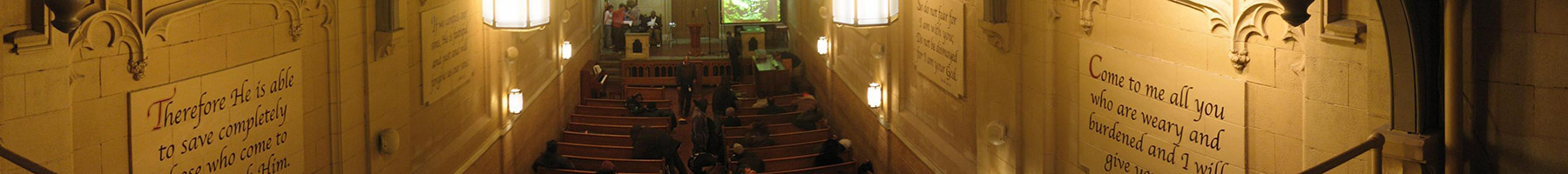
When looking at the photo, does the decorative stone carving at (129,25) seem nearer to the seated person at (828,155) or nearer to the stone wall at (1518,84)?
→ the stone wall at (1518,84)

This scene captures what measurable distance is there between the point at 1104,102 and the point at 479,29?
7911mm

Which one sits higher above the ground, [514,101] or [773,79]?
[514,101]

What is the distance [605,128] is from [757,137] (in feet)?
7.03

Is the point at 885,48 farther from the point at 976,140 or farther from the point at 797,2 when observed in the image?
the point at 797,2

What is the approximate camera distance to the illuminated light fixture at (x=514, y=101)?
20.0m

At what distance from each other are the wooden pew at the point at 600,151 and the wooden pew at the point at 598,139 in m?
0.65

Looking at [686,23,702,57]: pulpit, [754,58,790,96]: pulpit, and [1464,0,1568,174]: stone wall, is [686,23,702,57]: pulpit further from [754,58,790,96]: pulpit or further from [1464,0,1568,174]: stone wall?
[1464,0,1568,174]: stone wall

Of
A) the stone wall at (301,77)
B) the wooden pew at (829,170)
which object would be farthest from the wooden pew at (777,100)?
the wooden pew at (829,170)

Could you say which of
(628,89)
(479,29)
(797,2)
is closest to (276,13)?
(479,29)

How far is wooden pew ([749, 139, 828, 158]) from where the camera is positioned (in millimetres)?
21203

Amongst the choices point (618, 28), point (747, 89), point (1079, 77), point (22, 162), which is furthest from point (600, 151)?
point (22, 162)

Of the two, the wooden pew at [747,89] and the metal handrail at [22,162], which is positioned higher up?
the metal handrail at [22,162]

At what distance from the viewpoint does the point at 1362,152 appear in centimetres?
→ 890

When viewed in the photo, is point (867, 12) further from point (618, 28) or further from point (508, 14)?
point (618, 28)
